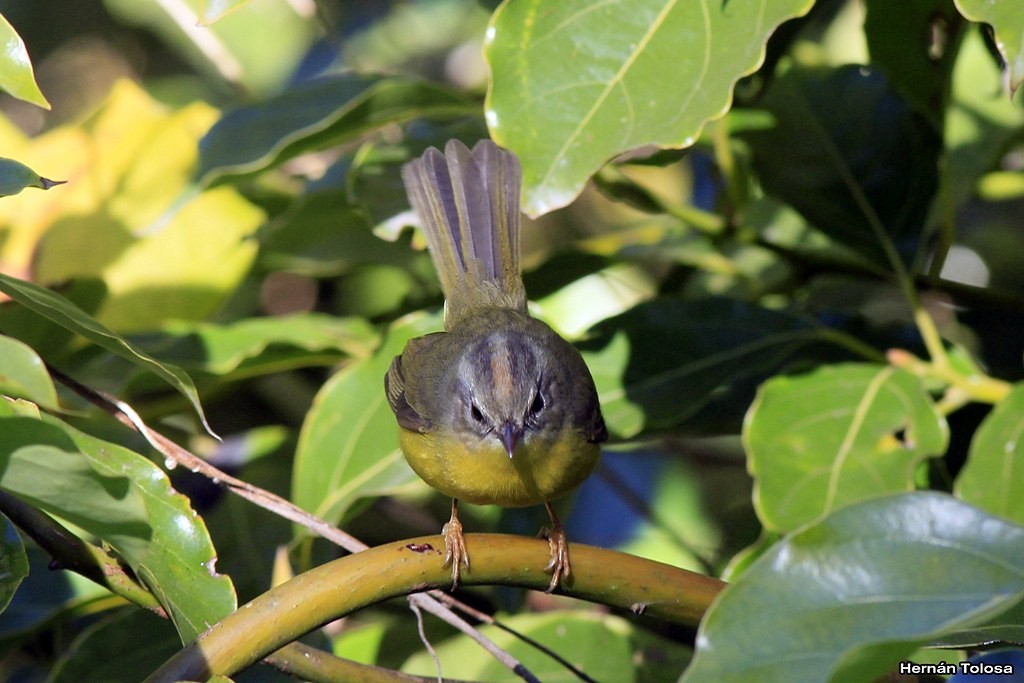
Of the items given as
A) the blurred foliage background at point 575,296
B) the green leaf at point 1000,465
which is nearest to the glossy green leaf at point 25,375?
the blurred foliage background at point 575,296

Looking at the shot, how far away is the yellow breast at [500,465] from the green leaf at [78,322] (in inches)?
33.0

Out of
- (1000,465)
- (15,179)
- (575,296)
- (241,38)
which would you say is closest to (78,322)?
(15,179)

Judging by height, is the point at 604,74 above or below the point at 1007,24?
below

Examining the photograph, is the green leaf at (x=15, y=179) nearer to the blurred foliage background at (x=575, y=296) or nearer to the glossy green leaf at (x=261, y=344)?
the blurred foliage background at (x=575, y=296)

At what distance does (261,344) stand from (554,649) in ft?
3.24

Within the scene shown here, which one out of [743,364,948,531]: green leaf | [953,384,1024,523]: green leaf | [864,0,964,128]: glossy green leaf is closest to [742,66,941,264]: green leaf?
[864,0,964,128]: glossy green leaf

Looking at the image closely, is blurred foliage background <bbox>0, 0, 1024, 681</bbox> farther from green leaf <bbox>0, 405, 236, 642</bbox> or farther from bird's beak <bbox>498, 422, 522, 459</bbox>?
bird's beak <bbox>498, 422, 522, 459</bbox>

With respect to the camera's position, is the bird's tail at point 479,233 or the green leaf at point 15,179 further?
the bird's tail at point 479,233

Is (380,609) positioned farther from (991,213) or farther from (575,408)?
(991,213)

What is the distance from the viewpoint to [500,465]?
2.45 metres

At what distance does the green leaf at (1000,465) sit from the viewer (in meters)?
2.21

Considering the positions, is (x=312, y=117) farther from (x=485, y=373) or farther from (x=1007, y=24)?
(x=1007, y=24)

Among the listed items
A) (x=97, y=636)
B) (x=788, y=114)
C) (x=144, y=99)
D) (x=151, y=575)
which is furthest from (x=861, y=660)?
(x=144, y=99)

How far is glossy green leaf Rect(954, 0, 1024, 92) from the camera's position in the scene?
1807mm
